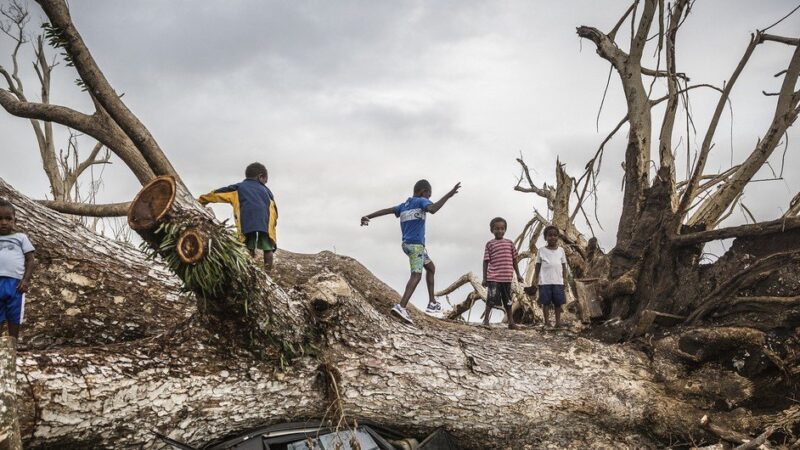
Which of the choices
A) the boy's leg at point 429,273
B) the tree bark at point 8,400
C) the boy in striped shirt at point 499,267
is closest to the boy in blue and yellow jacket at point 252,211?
the boy's leg at point 429,273

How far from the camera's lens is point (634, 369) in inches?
234

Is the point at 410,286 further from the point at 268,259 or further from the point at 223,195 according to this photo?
the point at 223,195

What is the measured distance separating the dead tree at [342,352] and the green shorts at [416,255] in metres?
0.50

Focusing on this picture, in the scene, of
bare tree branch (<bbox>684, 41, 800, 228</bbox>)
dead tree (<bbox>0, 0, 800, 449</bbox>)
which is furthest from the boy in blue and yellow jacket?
bare tree branch (<bbox>684, 41, 800, 228</bbox>)

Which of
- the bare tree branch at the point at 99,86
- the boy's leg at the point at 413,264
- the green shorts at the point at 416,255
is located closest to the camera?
the bare tree branch at the point at 99,86

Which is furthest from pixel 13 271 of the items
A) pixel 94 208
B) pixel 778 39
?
pixel 778 39

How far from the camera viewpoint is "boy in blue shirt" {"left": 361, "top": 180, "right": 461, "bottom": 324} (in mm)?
6723

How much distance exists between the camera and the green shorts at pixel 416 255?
686cm

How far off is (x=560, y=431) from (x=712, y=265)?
2247 mm

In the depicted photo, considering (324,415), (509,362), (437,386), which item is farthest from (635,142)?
(324,415)

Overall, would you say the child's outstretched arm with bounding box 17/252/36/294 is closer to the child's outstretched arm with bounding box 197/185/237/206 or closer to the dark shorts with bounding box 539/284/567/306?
the child's outstretched arm with bounding box 197/185/237/206

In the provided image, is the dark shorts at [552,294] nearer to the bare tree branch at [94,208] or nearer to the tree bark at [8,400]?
the bare tree branch at [94,208]

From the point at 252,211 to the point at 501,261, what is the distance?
2980mm

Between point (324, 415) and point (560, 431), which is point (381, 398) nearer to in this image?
point (324, 415)
